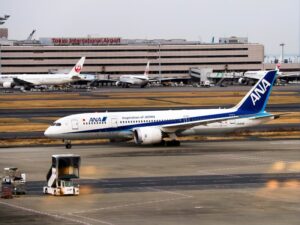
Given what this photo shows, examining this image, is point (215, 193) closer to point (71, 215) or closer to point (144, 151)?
point (71, 215)

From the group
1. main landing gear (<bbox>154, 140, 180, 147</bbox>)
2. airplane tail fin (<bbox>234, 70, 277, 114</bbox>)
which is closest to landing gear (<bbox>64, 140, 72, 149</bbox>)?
main landing gear (<bbox>154, 140, 180, 147</bbox>)

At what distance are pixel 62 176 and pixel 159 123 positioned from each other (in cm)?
3431

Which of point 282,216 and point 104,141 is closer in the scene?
point 282,216

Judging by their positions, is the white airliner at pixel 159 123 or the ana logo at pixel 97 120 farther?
the ana logo at pixel 97 120

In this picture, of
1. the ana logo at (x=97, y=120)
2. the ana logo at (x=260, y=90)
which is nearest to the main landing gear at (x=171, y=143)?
the ana logo at (x=97, y=120)

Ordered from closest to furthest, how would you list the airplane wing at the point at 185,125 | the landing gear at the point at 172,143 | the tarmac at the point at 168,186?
the tarmac at the point at 168,186 < the airplane wing at the point at 185,125 < the landing gear at the point at 172,143

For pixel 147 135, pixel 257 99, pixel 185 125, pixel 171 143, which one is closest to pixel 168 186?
pixel 147 135

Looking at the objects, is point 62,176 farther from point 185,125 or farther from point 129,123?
point 185,125

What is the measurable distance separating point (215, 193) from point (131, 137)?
115 ft

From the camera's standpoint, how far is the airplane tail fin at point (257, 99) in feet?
314

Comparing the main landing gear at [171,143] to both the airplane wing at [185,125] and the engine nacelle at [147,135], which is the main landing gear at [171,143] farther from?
the engine nacelle at [147,135]

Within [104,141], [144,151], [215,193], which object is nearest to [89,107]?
[104,141]

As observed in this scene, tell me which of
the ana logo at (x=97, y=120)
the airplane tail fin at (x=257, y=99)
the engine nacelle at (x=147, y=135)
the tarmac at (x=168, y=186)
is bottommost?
the tarmac at (x=168, y=186)

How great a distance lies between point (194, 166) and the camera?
244ft
